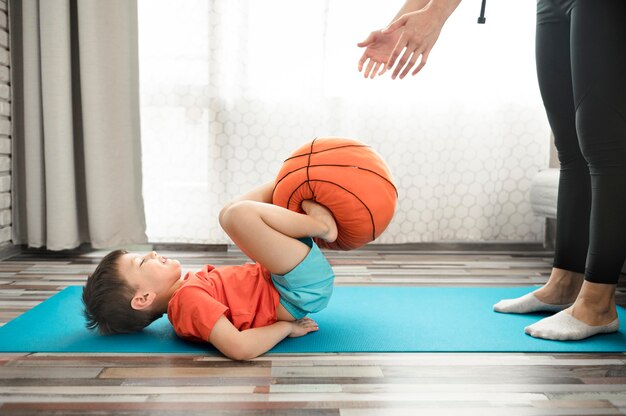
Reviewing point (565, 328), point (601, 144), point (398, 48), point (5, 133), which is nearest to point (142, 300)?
point (398, 48)

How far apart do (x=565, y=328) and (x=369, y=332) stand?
51cm

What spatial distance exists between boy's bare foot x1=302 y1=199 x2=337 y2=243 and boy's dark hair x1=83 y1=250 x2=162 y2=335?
0.49 m

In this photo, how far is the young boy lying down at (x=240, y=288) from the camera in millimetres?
1436

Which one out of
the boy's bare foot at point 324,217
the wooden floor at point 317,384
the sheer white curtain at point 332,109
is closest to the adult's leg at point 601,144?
the wooden floor at point 317,384

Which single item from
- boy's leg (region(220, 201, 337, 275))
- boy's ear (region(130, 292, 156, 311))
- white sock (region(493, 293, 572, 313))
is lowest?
white sock (region(493, 293, 572, 313))

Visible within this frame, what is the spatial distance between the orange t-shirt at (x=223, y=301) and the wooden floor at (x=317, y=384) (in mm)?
89

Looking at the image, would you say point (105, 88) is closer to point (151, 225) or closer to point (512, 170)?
point (151, 225)

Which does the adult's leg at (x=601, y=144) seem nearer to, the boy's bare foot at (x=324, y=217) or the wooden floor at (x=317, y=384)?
the wooden floor at (x=317, y=384)

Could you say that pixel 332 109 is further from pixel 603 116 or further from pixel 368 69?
pixel 603 116

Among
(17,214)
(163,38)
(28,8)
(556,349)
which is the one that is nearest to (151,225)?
(17,214)

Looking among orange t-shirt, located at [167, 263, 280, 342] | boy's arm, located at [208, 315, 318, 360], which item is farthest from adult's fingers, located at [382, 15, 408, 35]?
boy's arm, located at [208, 315, 318, 360]

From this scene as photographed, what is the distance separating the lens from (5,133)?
2.72m

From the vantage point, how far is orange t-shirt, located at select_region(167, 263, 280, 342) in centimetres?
143

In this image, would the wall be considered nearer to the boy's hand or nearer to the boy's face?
the boy's face
